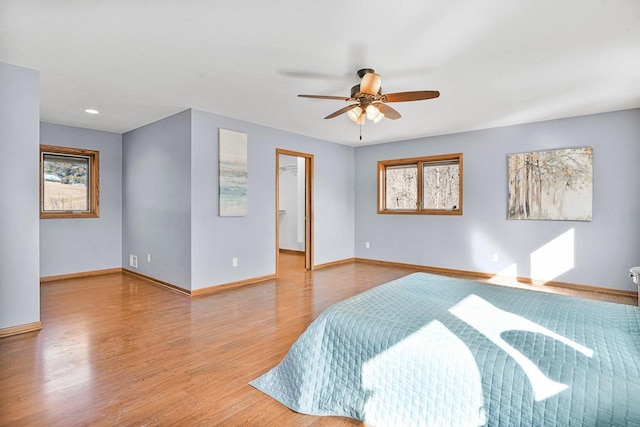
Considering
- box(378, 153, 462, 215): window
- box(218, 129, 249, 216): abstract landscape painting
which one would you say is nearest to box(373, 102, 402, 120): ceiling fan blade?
box(218, 129, 249, 216): abstract landscape painting

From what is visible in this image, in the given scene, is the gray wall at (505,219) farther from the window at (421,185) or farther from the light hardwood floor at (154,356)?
the light hardwood floor at (154,356)

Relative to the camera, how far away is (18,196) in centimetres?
292

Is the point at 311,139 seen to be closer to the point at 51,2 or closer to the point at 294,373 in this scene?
the point at 51,2

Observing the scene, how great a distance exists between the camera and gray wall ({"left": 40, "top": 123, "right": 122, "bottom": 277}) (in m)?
4.98

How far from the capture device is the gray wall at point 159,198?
4.32 meters

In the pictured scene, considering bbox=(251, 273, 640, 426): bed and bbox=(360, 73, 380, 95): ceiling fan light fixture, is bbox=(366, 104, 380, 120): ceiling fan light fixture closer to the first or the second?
bbox=(360, 73, 380, 95): ceiling fan light fixture

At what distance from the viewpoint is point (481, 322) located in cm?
171

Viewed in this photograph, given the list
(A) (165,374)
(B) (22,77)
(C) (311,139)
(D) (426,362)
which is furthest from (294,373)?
(C) (311,139)

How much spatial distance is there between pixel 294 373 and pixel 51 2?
2684 mm

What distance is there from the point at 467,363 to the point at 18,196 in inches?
145

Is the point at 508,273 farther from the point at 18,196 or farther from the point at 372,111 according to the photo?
the point at 18,196

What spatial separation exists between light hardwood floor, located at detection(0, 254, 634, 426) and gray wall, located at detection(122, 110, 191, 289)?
53 cm

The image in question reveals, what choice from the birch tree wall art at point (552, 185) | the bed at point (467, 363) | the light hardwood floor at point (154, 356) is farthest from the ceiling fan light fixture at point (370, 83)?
the birch tree wall art at point (552, 185)

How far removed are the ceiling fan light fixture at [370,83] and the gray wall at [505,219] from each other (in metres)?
3.34
